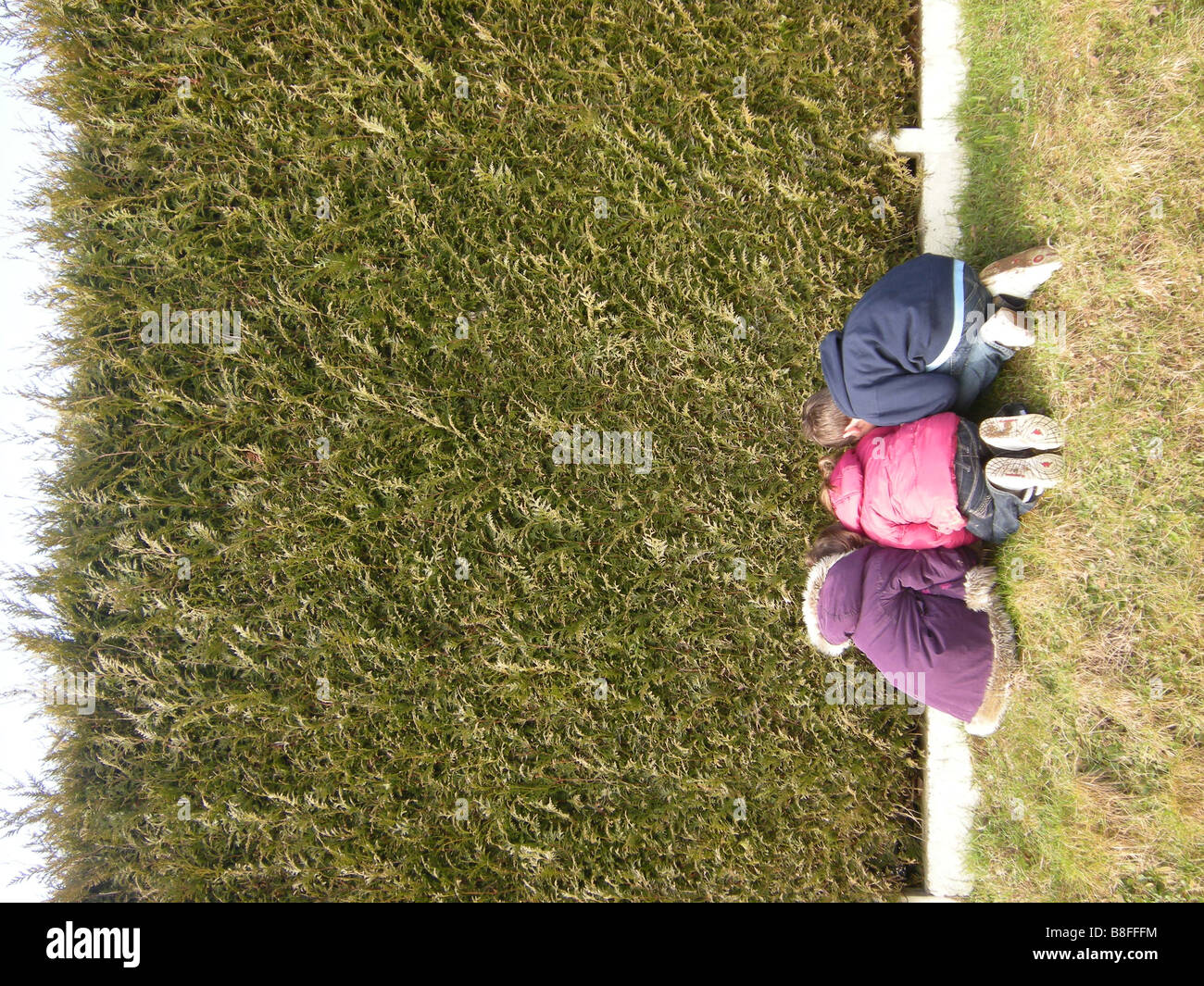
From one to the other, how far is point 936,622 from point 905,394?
1115 millimetres

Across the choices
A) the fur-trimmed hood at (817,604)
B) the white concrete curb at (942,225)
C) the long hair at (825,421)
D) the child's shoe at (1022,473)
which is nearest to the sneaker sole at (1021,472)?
the child's shoe at (1022,473)

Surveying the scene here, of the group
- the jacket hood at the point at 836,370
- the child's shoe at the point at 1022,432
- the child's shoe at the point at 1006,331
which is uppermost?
the child's shoe at the point at 1006,331

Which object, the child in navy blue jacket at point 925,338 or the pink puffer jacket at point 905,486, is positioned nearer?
the child in navy blue jacket at point 925,338

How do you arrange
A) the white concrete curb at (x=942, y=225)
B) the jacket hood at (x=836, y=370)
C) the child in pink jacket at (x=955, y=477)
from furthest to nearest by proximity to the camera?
1. the white concrete curb at (x=942, y=225)
2. the jacket hood at (x=836, y=370)
3. the child in pink jacket at (x=955, y=477)

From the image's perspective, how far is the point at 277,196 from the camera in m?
3.87

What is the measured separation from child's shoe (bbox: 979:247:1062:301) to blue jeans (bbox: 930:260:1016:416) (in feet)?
0.30

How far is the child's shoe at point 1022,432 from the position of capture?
3.01 meters

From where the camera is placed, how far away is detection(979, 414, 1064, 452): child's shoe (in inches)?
118

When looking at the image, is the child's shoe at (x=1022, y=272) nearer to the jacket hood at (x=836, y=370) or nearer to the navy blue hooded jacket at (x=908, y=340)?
the navy blue hooded jacket at (x=908, y=340)

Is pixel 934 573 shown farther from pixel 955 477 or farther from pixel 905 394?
pixel 905 394

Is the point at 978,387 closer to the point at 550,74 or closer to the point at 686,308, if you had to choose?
the point at 686,308

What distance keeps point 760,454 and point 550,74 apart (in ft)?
8.66

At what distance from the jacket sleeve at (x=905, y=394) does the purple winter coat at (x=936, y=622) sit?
0.71 meters

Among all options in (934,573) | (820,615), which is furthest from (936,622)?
(820,615)
